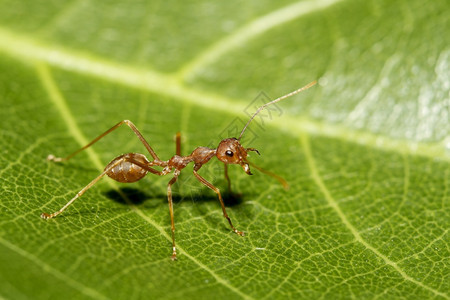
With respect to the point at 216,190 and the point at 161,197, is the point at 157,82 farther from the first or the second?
the point at 216,190

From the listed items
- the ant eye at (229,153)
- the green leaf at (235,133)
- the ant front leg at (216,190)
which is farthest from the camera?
the ant eye at (229,153)

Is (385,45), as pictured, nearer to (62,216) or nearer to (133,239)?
(133,239)

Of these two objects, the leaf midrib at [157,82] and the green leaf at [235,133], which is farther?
the leaf midrib at [157,82]

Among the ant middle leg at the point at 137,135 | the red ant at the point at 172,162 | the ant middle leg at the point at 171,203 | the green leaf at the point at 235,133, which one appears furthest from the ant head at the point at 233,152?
the ant middle leg at the point at 137,135

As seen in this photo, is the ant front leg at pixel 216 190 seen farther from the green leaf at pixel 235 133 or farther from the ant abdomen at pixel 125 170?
the ant abdomen at pixel 125 170

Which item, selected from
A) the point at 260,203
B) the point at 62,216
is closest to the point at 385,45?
the point at 260,203

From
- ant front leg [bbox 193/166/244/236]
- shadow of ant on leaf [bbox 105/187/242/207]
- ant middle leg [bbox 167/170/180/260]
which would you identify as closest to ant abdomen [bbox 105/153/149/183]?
shadow of ant on leaf [bbox 105/187/242/207]
